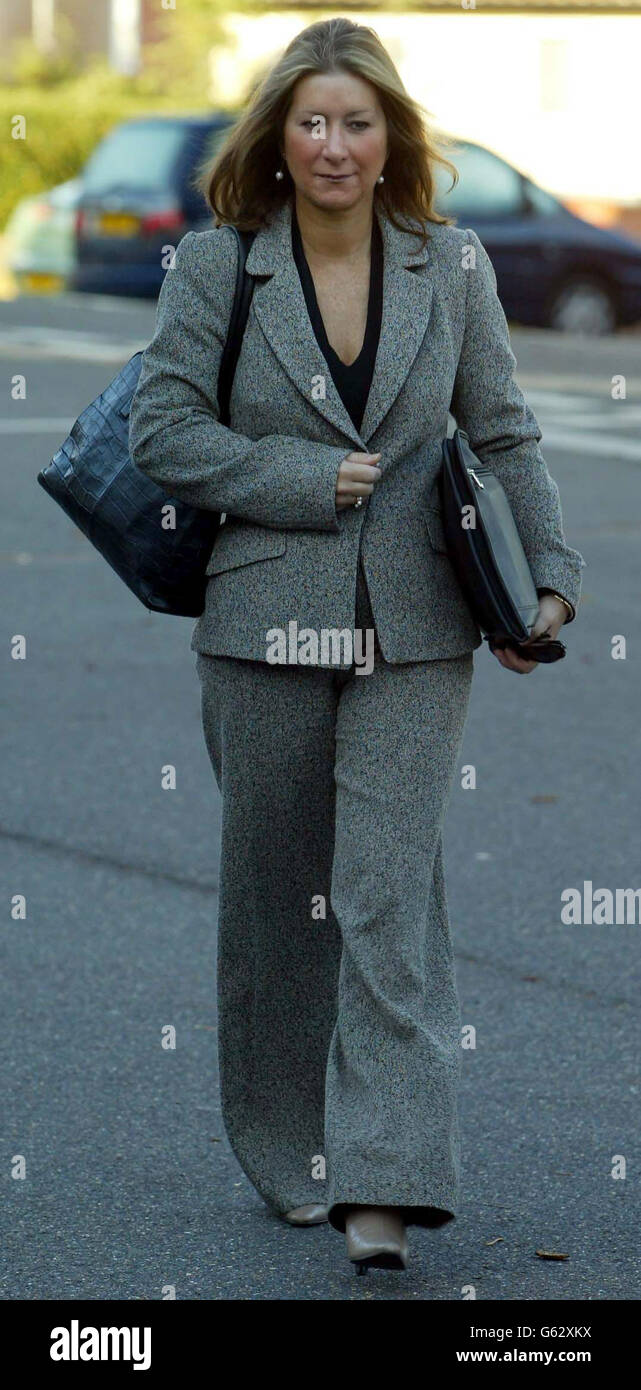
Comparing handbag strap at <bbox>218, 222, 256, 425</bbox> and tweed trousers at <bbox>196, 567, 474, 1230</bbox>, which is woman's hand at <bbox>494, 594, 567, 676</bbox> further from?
handbag strap at <bbox>218, 222, 256, 425</bbox>

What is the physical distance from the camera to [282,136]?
11.9ft

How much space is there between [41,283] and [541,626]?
18.7 m

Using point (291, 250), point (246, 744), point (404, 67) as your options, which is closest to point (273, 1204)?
point (246, 744)

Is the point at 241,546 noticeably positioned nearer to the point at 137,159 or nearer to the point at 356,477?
the point at 356,477

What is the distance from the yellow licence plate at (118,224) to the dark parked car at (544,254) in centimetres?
272

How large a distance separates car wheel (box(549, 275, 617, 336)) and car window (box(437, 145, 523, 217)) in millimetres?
1086

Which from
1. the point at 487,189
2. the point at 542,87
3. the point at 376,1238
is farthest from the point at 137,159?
the point at 376,1238

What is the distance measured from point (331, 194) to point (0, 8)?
4565 centimetres

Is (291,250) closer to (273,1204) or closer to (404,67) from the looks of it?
(273,1204)

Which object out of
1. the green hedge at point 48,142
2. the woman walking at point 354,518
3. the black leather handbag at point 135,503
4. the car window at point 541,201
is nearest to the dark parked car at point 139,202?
the car window at point 541,201

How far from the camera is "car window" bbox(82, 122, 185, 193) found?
2023 centimetres

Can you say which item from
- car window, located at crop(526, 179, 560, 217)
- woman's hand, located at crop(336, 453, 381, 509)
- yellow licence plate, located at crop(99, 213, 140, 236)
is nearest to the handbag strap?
woman's hand, located at crop(336, 453, 381, 509)

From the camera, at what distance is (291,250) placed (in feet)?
11.9

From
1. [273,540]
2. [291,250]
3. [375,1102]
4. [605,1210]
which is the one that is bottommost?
[605,1210]
